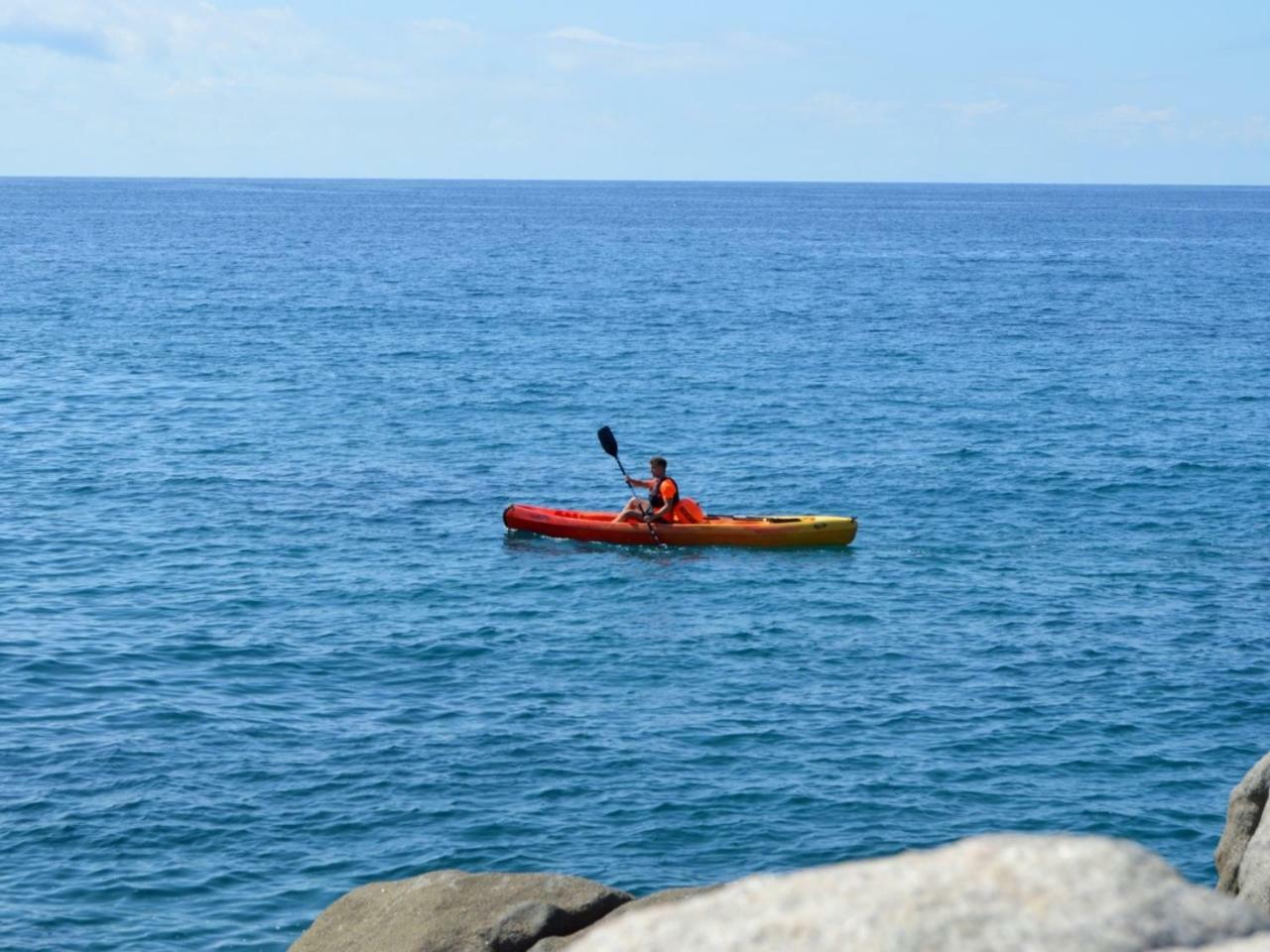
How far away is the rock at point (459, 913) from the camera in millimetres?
9883

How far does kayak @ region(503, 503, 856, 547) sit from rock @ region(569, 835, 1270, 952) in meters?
22.9

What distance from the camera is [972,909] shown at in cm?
388

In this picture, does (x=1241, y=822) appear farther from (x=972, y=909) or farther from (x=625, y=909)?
(x=972, y=909)

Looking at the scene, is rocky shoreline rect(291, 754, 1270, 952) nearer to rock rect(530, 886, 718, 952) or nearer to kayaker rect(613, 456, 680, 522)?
rock rect(530, 886, 718, 952)

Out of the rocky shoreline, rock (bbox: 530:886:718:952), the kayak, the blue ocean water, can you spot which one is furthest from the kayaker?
the rocky shoreline

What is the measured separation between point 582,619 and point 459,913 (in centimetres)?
1342

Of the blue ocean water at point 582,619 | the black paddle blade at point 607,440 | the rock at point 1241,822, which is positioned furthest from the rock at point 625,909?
the black paddle blade at point 607,440

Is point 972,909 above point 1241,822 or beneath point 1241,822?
above

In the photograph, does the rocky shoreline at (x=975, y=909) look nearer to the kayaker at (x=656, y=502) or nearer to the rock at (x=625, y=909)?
the rock at (x=625, y=909)

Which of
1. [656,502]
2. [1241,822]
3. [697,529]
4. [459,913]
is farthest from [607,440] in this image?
[459,913]

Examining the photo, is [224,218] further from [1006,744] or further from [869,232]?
[1006,744]

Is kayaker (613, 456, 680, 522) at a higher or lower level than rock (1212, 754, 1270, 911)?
lower

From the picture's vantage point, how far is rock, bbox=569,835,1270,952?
12.5 feet

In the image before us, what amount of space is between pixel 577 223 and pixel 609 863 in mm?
150313
